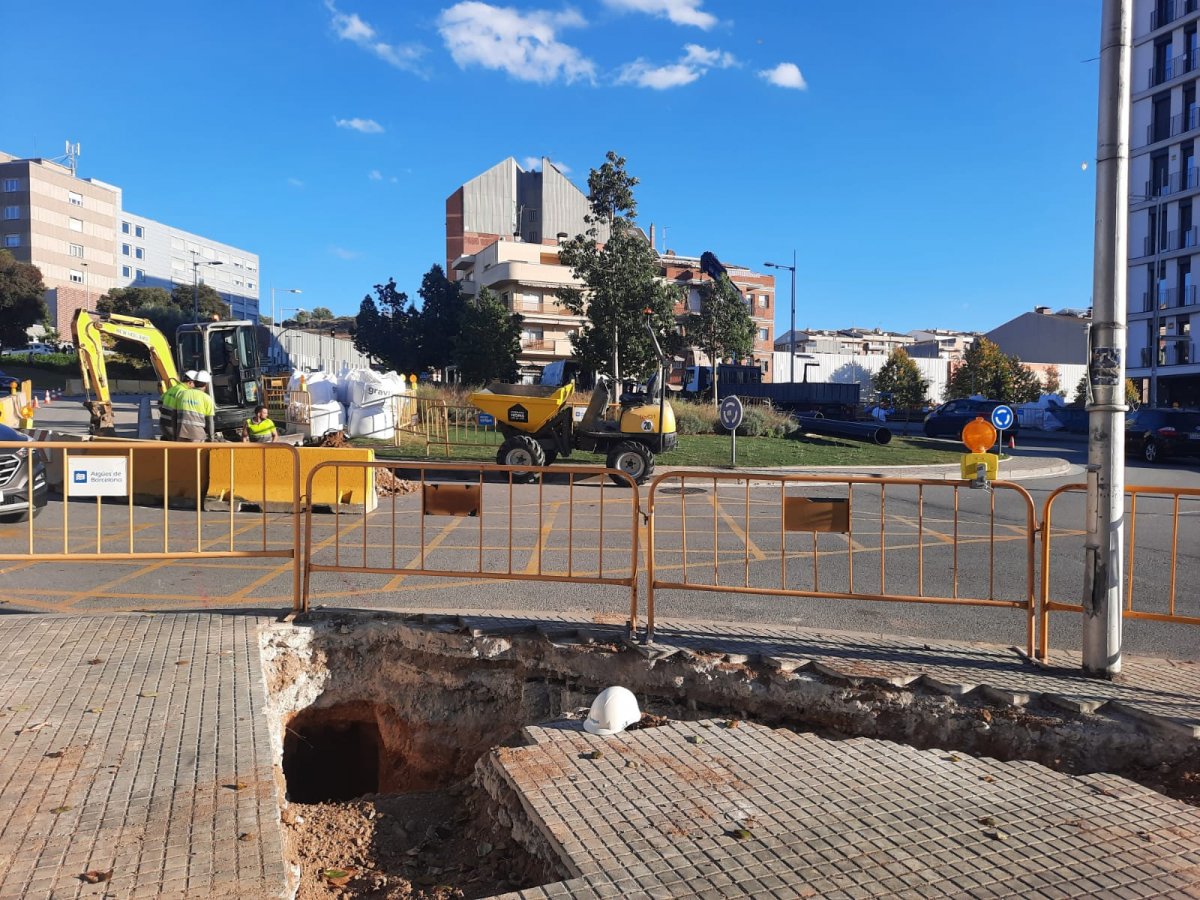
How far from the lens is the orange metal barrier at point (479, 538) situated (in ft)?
20.0

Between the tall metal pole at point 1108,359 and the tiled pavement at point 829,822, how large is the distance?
1.39 m

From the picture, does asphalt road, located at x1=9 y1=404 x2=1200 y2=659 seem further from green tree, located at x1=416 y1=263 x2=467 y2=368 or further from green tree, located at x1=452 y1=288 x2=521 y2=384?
green tree, located at x1=416 y1=263 x2=467 y2=368

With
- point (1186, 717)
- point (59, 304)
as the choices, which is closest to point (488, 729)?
point (1186, 717)

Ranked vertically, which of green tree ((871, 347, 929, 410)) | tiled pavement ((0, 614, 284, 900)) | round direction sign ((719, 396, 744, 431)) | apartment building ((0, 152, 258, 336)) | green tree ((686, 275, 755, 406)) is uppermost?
apartment building ((0, 152, 258, 336))

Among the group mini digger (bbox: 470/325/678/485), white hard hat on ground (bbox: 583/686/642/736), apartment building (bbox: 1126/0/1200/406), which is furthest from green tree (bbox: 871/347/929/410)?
white hard hat on ground (bbox: 583/686/642/736)

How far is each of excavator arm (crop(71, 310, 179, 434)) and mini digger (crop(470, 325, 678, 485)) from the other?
9.74 m

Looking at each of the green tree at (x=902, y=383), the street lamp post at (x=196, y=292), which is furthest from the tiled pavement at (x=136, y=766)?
the green tree at (x=902, y=383)

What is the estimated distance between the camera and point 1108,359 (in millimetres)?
4660

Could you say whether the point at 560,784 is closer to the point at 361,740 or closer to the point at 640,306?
the point at 361,740

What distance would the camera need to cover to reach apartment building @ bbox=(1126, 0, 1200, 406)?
161 feet

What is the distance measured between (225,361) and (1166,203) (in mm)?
53071

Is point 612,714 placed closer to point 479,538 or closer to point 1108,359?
point 1108,359

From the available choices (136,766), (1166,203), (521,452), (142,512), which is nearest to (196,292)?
(521,452)

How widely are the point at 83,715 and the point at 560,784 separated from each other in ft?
7.76
